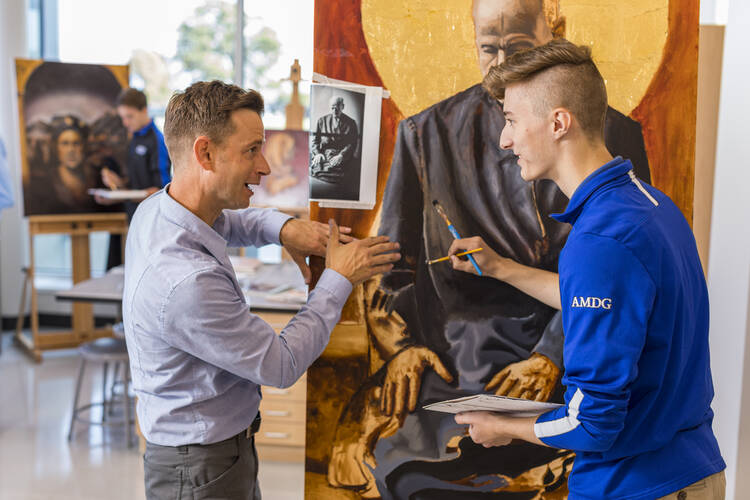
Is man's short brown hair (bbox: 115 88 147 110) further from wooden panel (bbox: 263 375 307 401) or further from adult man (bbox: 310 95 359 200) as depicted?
adult man (bbox: 310 95 359 200)

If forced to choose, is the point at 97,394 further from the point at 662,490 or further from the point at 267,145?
the point at 662,490

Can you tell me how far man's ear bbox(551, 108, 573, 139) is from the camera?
1314 millimetres

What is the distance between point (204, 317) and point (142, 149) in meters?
4.01

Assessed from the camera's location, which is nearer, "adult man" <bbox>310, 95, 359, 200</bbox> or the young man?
the young man

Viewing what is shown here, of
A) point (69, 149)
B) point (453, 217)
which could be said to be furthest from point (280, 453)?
point (69, 149)

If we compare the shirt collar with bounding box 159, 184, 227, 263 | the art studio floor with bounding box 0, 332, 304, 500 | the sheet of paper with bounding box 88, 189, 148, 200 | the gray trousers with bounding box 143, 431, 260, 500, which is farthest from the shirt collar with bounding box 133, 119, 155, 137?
the gray trousers with bounding box 143, 431, 260, 500

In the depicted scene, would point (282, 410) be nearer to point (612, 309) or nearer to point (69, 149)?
point (612, 309)

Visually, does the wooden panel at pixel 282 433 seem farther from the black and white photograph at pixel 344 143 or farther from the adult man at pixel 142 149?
the black and white photograph at pixel 344 143

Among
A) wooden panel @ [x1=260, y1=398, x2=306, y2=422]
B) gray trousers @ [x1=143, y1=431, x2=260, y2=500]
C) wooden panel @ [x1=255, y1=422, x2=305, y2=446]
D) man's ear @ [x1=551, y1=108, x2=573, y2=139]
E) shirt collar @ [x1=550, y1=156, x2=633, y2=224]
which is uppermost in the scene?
man's ear @ [x1=551, y1=108, x2=573, y2=139]

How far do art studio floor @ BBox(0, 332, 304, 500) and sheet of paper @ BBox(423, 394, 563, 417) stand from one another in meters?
2.29

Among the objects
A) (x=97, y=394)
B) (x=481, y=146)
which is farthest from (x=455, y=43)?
(x=97, y=394)

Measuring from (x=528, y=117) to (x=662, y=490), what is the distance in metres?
0.76

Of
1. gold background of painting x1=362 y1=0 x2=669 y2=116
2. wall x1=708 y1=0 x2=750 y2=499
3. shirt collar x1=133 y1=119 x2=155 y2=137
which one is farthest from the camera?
shirt collar x1=133 y1=119 x2=155 y2=137

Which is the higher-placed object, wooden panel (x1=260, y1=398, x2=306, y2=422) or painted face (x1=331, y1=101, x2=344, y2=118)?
painted face (x1=331, y1=101, x2=344, y2=118)
